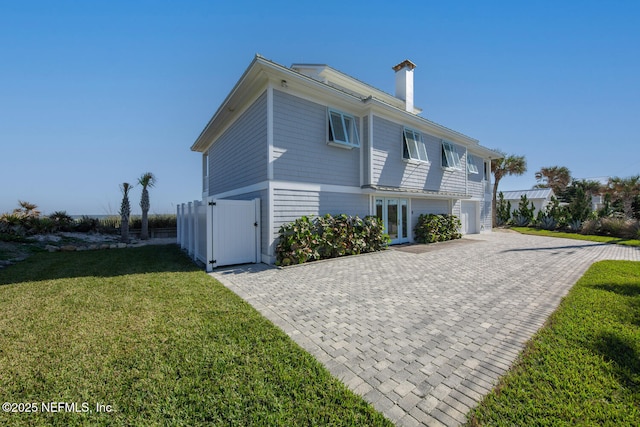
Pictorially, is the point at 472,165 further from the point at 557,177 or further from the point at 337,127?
the point at 557,177

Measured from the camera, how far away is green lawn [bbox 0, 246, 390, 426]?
6.63 ft

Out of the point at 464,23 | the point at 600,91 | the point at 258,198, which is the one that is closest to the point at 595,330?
the point at 258,198

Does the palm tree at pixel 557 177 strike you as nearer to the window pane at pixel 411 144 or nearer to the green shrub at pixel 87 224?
the window pane at pixel 411 144

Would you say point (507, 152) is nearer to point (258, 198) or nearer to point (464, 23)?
point (464, 23)

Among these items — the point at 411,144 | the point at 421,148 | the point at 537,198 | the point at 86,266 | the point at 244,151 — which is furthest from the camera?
the point at 537,198

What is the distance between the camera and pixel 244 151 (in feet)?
32.0

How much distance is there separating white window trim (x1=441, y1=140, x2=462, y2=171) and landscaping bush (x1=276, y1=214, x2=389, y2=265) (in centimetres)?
670

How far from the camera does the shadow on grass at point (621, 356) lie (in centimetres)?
234

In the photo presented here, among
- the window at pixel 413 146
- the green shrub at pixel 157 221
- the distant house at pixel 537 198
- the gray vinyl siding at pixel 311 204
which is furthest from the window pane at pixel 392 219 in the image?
the distant house at pixel 537 198

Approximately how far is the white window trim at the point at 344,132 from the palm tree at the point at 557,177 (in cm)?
4546

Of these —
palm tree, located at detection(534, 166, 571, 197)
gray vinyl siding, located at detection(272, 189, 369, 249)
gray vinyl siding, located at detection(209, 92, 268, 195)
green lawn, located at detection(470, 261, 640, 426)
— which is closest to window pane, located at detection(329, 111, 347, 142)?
gray vinyl siding, located at detection(272, 189, 369, 249)

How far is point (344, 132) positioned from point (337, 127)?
344 mm

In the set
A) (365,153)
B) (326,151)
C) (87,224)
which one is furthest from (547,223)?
(87,224)

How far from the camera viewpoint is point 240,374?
2.50 metres
